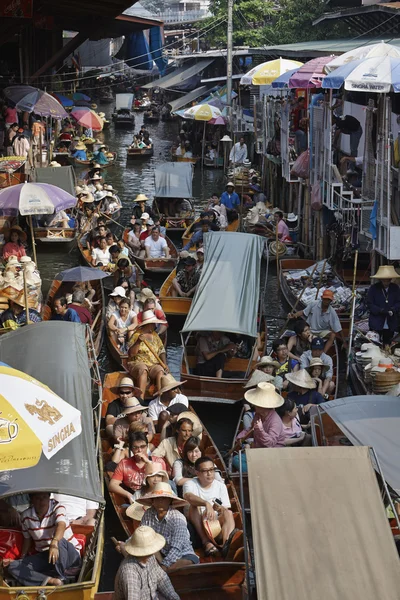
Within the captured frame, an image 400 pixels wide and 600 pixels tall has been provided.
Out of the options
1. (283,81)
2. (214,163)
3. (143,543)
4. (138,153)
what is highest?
(283,81)

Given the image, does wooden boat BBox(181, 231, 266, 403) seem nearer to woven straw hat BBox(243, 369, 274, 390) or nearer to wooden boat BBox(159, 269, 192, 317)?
woven straw hat BBox(243, 369, 274, 390)

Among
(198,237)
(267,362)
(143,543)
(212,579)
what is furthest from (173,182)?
(143,543)

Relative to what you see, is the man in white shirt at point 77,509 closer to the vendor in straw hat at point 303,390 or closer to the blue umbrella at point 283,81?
the vendor in straw hat at point 303,390

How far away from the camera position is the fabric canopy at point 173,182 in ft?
90.0

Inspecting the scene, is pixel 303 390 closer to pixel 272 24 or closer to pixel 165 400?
pixel 165 400

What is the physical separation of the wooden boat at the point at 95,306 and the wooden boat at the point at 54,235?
5197mm

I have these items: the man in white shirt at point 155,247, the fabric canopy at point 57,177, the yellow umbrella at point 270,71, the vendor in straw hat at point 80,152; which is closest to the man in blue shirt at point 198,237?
the man in white shirt at point 155,247

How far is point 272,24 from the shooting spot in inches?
1960

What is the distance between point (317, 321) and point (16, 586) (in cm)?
847

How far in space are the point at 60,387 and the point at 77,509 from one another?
5.87ft

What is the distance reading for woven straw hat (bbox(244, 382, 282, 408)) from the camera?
11562mm

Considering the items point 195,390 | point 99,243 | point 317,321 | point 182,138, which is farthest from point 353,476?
point 182,138

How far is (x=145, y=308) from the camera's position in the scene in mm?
16156

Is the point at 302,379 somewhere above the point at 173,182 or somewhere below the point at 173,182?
below
